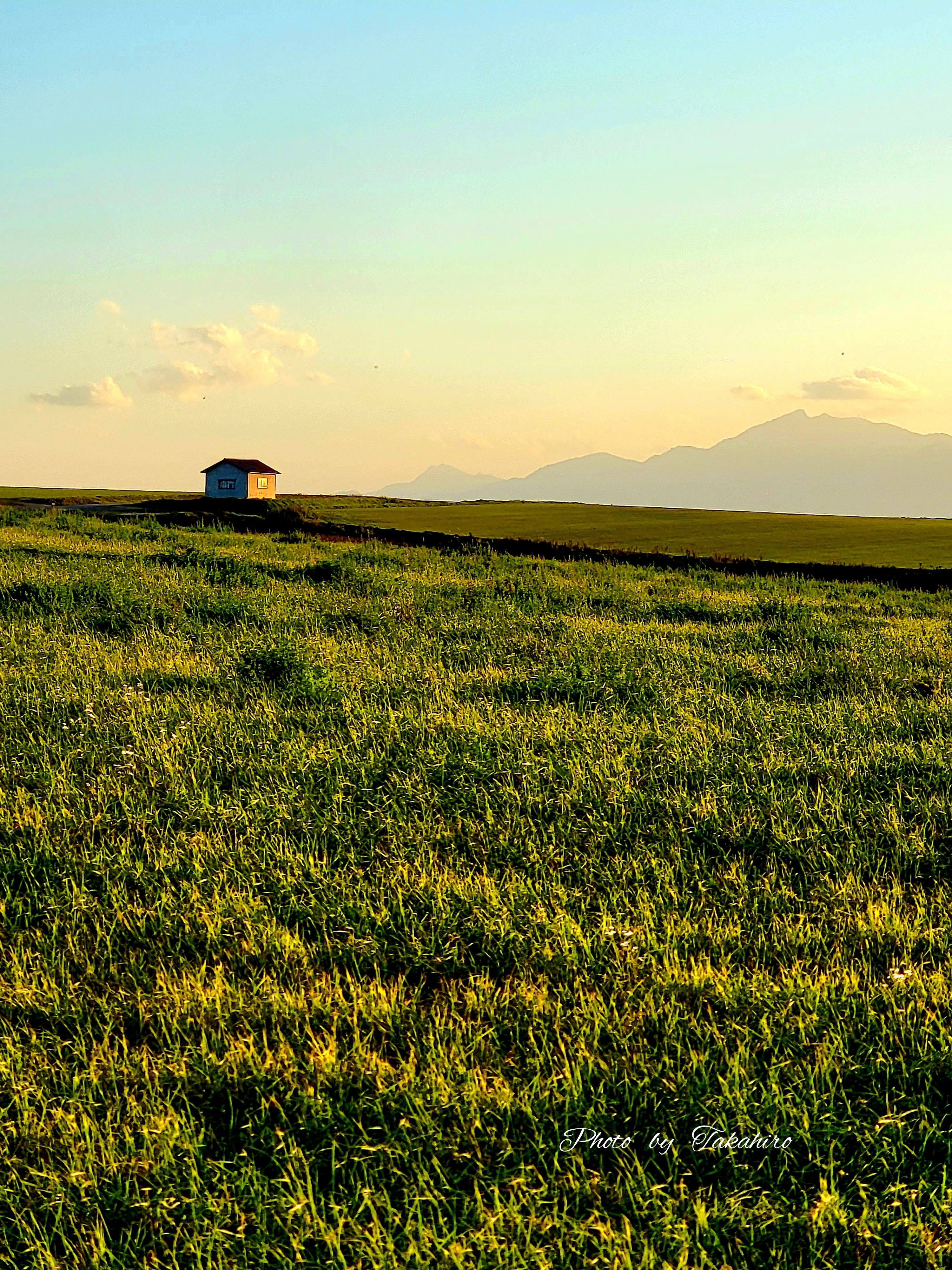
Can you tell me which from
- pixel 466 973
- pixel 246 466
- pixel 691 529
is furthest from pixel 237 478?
pixel 466 973

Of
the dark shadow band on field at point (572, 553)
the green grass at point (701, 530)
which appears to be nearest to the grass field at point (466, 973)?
the dark shadow band on field at point (572, 553)

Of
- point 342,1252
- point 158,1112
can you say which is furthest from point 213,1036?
point 342,1252

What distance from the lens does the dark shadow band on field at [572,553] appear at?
29.9 m

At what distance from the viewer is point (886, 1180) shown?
10.3 ft

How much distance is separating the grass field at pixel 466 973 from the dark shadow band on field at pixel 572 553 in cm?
1994

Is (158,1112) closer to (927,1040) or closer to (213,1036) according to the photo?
(213,1036)

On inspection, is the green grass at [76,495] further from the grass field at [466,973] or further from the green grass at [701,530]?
the grass field at [466,973]

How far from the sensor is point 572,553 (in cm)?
3494

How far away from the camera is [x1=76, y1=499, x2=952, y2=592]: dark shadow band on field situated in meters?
29.9

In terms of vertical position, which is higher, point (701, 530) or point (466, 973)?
point (701, 530)

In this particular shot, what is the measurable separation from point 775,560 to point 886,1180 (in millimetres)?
35538

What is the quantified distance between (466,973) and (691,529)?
53.1 m

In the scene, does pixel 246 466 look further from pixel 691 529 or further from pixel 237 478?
pixel 691 529

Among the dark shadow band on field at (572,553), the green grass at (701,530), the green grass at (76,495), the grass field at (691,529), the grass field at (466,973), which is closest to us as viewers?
the grass field at (466,973)
